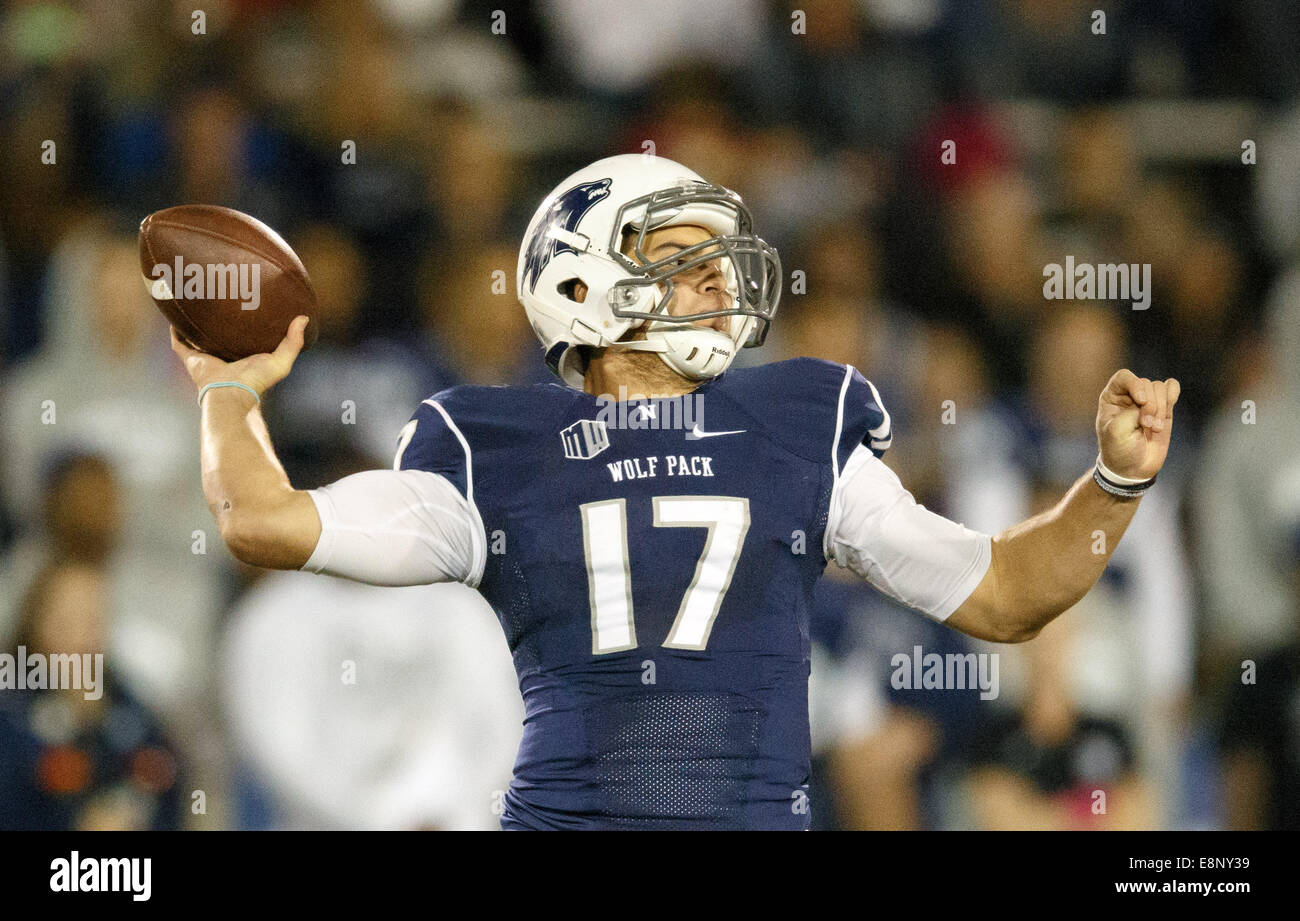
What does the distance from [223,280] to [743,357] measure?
1961 mm

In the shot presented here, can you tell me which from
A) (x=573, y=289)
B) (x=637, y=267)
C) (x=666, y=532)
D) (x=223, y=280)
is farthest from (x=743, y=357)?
(x=666, y=532)

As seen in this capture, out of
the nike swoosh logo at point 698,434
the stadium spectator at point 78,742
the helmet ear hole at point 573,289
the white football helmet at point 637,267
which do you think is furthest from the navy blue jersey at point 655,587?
the stadium spectator at point 78,742

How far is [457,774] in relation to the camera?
3816mm

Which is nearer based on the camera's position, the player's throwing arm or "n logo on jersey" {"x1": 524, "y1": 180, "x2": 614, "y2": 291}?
the player's throwing arm

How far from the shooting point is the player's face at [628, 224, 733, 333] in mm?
2588

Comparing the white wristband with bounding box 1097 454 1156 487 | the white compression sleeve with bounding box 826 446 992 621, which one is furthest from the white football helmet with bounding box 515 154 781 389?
the white wristband with bounding box 1097 454 1156 487

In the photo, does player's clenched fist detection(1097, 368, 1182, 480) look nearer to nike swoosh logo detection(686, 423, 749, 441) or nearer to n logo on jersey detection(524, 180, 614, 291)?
nike swoosh logo detection(686, 423, 749, 441)

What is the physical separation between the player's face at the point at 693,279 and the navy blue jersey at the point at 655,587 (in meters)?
0.17

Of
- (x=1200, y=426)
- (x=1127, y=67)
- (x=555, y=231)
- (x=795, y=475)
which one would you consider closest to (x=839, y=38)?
(x=1127, y=67)

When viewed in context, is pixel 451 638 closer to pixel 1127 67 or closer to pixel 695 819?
pixel 695 819

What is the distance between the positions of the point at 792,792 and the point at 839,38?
3227mm

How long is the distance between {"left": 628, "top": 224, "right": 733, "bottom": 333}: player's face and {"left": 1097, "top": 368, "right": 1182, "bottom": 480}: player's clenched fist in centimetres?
59

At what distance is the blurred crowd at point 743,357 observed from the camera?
3844 mm

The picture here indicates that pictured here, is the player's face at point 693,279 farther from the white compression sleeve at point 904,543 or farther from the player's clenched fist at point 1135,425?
the player's clenched fist at point 1135,425
